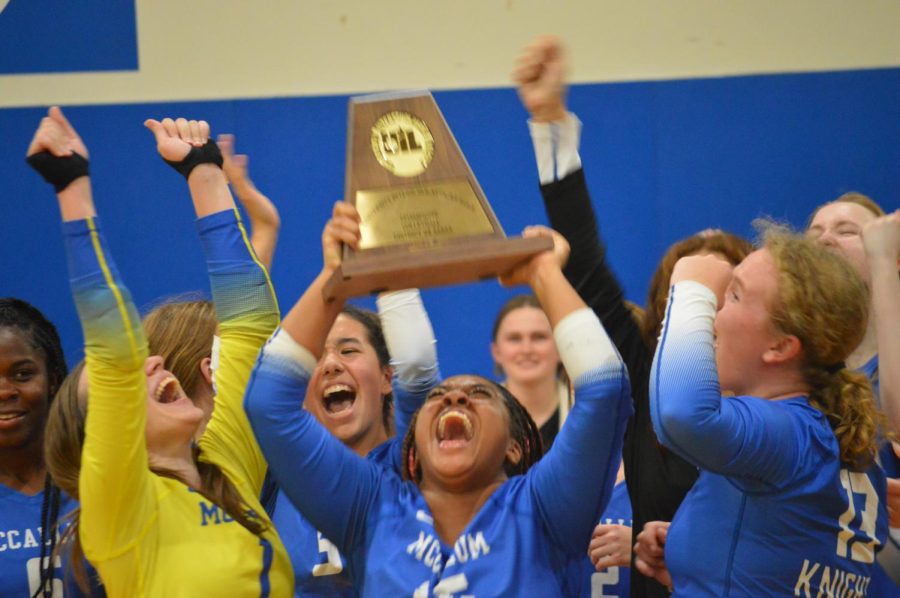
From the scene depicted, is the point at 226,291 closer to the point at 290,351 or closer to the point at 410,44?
the point at 290,351

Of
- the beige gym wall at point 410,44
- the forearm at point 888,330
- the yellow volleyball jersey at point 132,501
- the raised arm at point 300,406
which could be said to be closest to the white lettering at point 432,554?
the raised arm at point 300,406

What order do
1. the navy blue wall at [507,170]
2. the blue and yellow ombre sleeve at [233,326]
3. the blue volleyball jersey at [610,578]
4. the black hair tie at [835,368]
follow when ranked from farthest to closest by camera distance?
1. the navy blue wall at [507,170]
2. the blue volleyball jersey at [610,578]
3. the blue and yellow ombre sleeve at [233,326]
4. the black hair tie at [835,368]

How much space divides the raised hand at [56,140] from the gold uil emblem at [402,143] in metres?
0.45

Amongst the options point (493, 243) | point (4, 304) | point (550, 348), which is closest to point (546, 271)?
point (493, 243)

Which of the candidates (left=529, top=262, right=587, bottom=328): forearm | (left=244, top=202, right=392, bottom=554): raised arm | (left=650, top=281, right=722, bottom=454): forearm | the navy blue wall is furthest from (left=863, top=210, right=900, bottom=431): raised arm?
the navy blue wall

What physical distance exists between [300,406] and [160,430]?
12.0 inches

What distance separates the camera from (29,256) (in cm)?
404

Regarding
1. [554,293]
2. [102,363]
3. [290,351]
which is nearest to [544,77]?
[554,293]

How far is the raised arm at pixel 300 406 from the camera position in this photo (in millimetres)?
1752

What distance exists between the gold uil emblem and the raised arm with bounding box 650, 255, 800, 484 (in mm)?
460

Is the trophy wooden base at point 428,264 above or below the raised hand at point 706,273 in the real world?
above

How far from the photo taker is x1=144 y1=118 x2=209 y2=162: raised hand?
2.09m

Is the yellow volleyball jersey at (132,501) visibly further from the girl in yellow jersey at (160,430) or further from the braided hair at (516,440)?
the braided hair at (516,440)

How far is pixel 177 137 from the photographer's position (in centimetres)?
212
